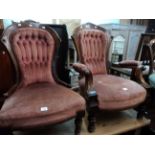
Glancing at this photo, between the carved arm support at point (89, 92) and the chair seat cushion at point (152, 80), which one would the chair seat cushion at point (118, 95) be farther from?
the chair seat cushion at point (152, 80)

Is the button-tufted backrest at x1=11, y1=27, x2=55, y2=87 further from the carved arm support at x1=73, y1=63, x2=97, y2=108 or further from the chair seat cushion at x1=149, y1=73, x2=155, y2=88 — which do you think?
the chair seat cushion at x1=149, y1=73, x2=155, y2=88

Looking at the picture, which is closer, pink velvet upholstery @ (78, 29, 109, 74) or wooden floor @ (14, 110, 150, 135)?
wooden floor @ (14, 110, 150, 135)

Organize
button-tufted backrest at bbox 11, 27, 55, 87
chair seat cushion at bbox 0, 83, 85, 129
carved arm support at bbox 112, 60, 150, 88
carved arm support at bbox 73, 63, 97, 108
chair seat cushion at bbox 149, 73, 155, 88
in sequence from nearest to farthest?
chair seat cushion at bbox 0, 83, 85, 129 → carved arm support at bbox 73, 63, 97, 108 → button-tufted backrest at bbox 11, 27, 55, 87 → carved arm support at bbox 112, 60, 150, 88 → chair seat cushion at bbox 149, 73, 155, 88

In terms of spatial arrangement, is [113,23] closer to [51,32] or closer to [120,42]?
[120,42]

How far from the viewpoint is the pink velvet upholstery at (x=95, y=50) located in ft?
5.57

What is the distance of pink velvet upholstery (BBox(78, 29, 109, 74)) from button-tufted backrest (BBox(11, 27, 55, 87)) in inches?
15.0

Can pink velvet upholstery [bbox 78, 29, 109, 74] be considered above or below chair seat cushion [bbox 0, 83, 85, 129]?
above

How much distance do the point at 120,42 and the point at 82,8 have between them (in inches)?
46.6

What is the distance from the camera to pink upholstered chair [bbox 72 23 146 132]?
1.25 metres

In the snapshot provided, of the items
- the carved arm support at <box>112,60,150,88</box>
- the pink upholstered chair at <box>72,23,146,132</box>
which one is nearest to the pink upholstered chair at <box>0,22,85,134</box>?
the pink upholstered chair at <box>72,23,146,132</box>

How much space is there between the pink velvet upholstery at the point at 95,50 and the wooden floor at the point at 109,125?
0.51 metres

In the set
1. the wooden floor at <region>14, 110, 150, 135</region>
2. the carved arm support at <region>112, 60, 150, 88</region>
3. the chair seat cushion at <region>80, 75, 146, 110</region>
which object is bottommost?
the wooden floor at <region>14, 110, 150, 135</region>

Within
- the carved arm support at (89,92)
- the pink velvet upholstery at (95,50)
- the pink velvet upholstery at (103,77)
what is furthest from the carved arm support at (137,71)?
the carved arm support at (89,92)

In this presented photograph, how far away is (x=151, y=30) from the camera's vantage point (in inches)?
95.3
